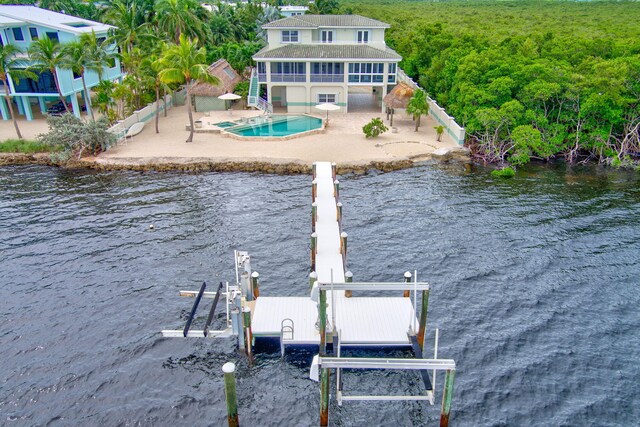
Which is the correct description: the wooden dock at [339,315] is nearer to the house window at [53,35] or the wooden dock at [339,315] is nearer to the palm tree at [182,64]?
the palm tree at [182,64]

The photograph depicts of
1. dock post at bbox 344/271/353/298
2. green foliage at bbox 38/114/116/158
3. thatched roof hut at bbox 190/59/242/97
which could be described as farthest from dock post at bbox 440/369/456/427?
thatched roof hut at bbox 190/59/242/97

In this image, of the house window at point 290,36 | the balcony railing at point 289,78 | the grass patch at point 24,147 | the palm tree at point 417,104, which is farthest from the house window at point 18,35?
the palm tree at point 417,104

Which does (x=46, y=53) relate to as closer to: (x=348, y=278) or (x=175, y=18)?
(x=175, y=18)

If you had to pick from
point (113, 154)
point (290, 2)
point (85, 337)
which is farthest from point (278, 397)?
point (290, 2)

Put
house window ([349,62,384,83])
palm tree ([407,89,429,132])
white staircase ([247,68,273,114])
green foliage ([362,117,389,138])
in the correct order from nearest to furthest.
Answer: green foliage ([362,117,389,138])
palm tree ([407,89,429,132])
house window ([349,62,384,83])
white staircase ([247,68,273,114])

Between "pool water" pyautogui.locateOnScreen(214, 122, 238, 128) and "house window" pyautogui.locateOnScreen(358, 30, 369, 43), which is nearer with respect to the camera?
"pool water" pyautogui.locateOnScreen(214, 122, 238, 128)

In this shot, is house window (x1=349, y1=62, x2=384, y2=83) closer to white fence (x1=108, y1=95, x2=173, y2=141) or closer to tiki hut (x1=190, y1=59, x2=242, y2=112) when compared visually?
tiki hut (x1=190, y1=59, x2=242, y2=112)
